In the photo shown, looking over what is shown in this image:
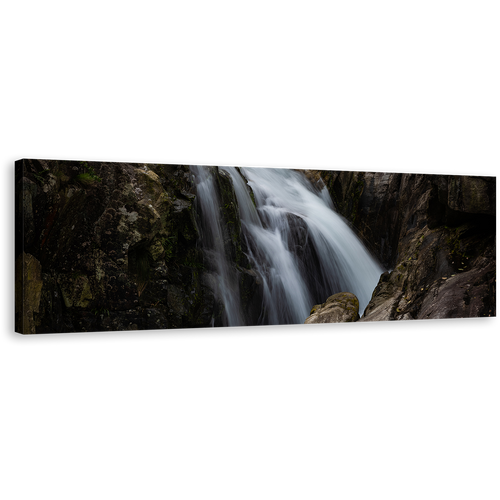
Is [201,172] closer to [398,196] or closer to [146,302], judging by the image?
[146,302]

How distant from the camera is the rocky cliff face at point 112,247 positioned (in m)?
3.66

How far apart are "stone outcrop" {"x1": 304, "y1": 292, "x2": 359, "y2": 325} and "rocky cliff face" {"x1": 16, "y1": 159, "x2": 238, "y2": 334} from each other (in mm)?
1038

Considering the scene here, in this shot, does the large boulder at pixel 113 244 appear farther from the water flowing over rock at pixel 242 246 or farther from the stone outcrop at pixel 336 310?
the stone outcrop at pixel 336 310

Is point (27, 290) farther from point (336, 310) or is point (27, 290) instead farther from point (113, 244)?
point (336, 310)

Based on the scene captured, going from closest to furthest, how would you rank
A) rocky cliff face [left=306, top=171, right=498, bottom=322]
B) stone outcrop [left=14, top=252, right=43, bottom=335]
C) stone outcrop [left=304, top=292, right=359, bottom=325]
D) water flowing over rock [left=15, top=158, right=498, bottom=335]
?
1. stone outcrop [left=14, top=252, right=43, bottom=335]
2. water flowing over rock [left=15, top=158, right=498, bottom=335]
3. stone outcrop [left=304, top=292, right=359, bottom=325]
4. rocky cliff face [left=306, top=171, right=498, bottom=322]

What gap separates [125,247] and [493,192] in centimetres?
394

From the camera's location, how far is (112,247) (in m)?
3.90

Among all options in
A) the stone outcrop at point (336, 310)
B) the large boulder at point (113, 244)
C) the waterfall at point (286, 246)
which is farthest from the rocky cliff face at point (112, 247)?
the stone outcrop at point (336, 310)

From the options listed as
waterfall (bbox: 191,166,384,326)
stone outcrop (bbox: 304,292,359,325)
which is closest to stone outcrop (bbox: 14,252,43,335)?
waterfall (bbox: 191,166,384,326)

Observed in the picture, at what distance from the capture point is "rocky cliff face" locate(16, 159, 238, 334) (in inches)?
144

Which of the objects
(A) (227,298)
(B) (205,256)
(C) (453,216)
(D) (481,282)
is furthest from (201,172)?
(D) (481,282)

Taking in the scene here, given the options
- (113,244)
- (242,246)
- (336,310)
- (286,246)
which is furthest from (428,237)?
(113,244)

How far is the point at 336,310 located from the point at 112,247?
222 cm

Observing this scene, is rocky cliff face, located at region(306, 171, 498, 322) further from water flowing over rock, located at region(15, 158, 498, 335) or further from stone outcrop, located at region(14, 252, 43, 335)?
stone outcrop, located at region(14, 252, 43, 335)
